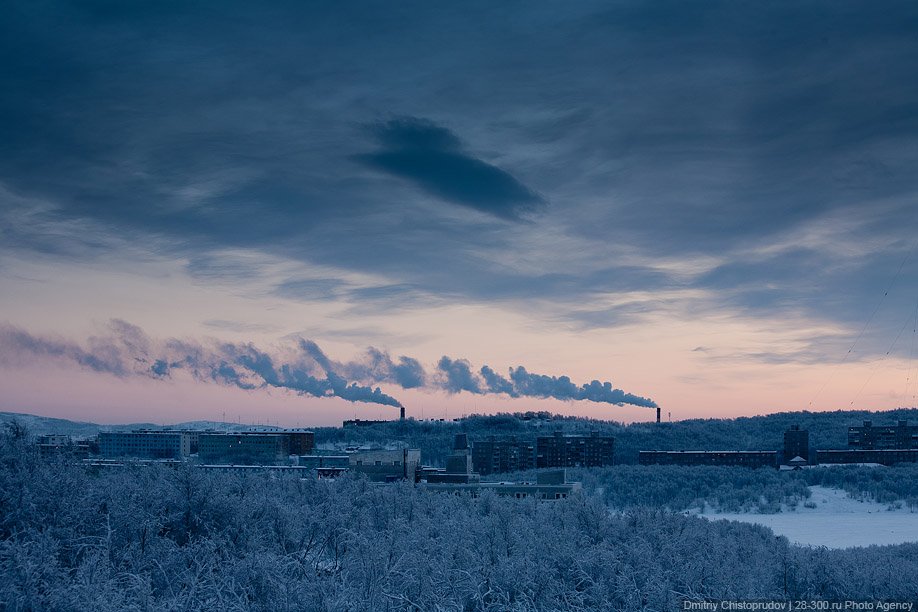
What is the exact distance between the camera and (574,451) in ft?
561

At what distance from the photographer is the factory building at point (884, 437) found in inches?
7421

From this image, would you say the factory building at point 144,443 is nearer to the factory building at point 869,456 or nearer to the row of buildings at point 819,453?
the row of buildings at point 819,453

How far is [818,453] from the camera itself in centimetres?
17888

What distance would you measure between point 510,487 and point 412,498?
34335mm

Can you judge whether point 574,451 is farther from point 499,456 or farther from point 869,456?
point 869,456

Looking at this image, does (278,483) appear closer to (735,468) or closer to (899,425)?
(735,468)

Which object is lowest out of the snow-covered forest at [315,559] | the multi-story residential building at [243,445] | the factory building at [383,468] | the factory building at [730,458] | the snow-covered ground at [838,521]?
the snow-covered ground at [838,521]

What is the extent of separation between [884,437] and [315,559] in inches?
7900

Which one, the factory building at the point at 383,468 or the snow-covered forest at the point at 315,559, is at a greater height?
the snow-covered forest at the point at 315,559

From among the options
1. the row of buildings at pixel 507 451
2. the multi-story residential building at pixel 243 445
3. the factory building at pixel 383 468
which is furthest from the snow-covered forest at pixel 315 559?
the multi-story residential building at pixel 243 445

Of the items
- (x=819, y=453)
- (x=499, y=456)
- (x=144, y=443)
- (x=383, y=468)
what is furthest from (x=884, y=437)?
(x=144, y=443)

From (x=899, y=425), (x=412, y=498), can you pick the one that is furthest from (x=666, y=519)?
(x=899, y=425)

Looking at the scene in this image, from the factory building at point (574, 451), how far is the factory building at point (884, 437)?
67520mm

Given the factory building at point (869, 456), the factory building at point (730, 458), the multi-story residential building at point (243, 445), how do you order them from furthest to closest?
the factory building at point (869, 456) → the factory building at point (730, 458) → the multi-story residential building at point (243, 445)
